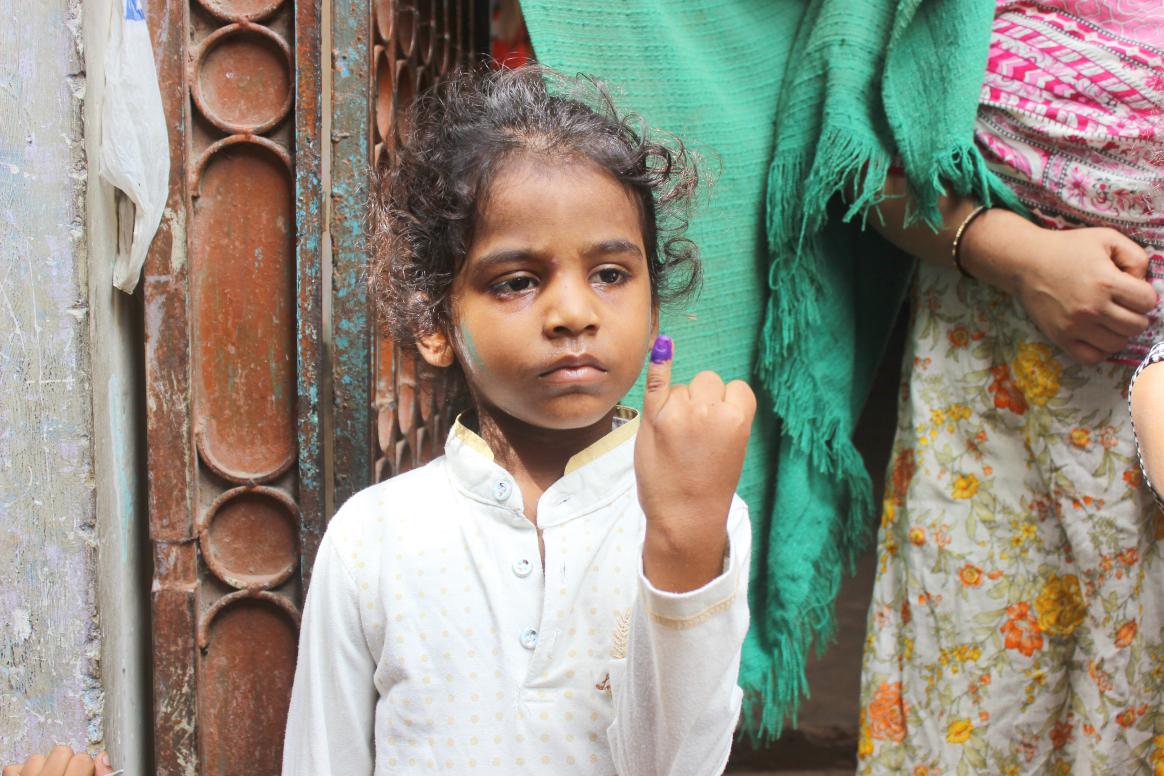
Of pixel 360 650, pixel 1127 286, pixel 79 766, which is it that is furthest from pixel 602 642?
pixel 1127 286

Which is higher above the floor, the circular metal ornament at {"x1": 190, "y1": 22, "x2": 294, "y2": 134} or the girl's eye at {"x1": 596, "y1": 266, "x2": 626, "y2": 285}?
the circular metal ornament at {"x1": 190, "y1": 22, "x2": 294, "y2": 134}

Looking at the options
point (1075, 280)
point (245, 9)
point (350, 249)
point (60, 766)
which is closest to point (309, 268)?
point (350, 249)

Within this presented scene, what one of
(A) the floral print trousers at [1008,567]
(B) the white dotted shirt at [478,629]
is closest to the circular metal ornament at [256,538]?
(B) the white dotted shirt at [478,629]

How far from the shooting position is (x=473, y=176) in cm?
131

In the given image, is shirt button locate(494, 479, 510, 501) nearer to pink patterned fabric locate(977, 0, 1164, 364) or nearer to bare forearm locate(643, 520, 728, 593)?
bare forearm locate(643, 520, 728, 593)

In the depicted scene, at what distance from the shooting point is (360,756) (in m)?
1.32

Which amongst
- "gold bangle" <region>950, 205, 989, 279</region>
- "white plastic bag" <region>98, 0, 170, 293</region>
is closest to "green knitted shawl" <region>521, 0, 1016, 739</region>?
"gold bangle" <region>950, 205, 989, 279</region>

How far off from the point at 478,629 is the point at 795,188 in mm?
926

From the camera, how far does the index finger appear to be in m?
1.51

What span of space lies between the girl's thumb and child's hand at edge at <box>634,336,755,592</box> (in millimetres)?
16

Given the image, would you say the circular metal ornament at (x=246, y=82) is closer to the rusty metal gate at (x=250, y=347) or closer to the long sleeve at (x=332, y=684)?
the rusty metal gate at (x=250, y=347)

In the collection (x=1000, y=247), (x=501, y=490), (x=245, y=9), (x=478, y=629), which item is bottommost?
(x=478, y=629)

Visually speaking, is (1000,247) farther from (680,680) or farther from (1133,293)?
(680,680)

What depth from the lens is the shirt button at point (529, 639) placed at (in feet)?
4.05
